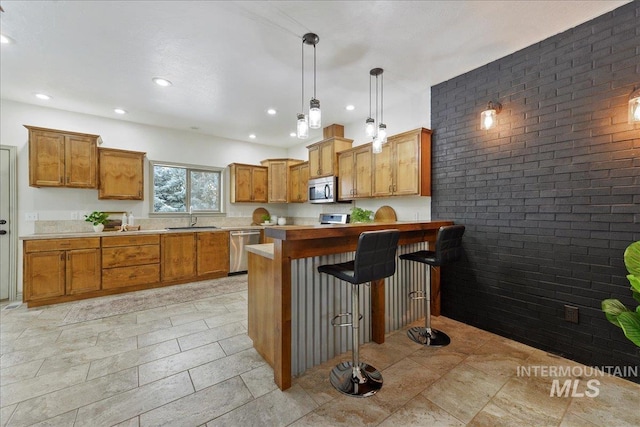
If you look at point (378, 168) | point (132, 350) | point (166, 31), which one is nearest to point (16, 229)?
point (132, 350)

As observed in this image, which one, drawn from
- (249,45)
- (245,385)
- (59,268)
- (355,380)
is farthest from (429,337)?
(59,268)

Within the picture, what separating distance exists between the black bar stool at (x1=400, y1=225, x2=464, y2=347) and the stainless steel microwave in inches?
83.8

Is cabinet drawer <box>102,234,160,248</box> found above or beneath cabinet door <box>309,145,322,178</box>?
beneath

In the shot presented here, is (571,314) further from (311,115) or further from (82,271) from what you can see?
(82,271)

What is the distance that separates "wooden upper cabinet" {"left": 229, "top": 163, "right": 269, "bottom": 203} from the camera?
5.64m

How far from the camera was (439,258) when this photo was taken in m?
2.36

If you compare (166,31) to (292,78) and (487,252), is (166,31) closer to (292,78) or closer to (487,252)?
(292,78)

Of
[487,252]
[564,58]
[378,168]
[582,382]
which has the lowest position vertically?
[582,382]

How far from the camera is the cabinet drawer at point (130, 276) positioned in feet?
12.9

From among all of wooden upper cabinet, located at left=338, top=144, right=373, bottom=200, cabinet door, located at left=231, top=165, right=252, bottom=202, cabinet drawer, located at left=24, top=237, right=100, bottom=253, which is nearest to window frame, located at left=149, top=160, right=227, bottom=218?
cabinet door, located at left=231, top=165, right=252, bottom=202

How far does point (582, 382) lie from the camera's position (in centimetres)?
198

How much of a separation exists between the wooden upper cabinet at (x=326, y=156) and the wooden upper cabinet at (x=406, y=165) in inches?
38.2

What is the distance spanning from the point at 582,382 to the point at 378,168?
2873mm

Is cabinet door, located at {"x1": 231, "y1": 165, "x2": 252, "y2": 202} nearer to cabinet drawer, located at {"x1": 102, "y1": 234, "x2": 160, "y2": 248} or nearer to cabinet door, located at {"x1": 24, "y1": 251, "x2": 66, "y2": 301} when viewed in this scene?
cabinet drawer, located at {"x1": 102, "y1": 234, "x2": 160, "y2": 248}
